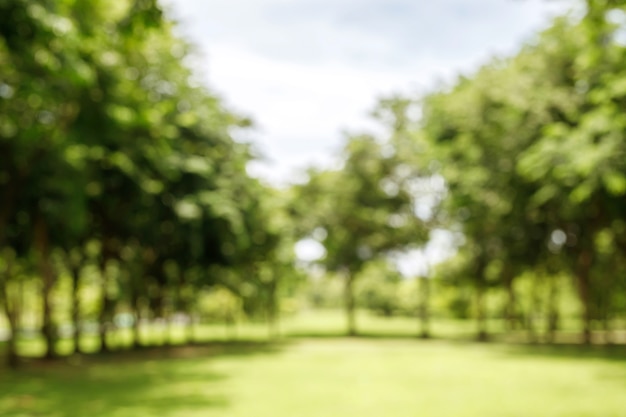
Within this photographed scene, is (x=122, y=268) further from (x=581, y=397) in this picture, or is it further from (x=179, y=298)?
(x=581, y=397)

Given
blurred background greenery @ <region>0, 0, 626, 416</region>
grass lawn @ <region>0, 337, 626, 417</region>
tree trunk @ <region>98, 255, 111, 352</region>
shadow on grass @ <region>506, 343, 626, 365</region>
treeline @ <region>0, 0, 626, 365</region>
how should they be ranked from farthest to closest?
tree trunk @ <region>98, 255, 111, 352</region> → shadow on grass @ <region>506, 343, 626, 365</region> → treeline @ <region>0, 0, 626, 365</region> → blurred background greenery @ <region>0, 0, 626, 416</region> → grass lawn @ <region>0, 337, 626, 417</region>

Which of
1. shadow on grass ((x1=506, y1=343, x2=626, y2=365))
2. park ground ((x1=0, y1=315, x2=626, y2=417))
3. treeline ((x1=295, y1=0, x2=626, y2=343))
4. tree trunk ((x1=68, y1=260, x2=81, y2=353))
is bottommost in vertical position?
shadow on grass ((x1=506, y1=343, x2=626, y2=365))

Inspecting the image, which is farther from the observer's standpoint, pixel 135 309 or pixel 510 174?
pixel 135 309

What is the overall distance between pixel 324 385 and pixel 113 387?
5.11 meters

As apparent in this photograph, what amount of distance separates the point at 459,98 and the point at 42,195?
17.0m

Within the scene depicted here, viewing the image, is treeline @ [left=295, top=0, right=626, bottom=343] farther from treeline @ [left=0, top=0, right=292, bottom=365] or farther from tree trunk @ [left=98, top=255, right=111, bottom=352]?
tree trunk @ [left=98, top=255, right=111, bottom=352]

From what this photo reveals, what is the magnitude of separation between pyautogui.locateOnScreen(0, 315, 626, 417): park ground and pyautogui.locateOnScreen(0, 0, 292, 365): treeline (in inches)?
154

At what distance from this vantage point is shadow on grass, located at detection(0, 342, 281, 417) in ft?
35.9

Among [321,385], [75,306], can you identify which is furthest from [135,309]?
[321,385]

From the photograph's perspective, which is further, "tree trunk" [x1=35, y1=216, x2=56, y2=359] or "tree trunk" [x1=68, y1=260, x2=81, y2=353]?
"tree trunk" [x1=68, y1=260, x2=81, y2=353]

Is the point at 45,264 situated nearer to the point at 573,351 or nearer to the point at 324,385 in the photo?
the point at 324,385

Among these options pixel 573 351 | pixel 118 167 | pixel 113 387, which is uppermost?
pixel 118 167

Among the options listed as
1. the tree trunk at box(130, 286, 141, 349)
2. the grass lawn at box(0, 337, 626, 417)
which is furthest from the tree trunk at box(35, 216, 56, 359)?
the tree trunk at box(130, 286, 141, 349)

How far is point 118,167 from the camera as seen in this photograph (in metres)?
19.0
